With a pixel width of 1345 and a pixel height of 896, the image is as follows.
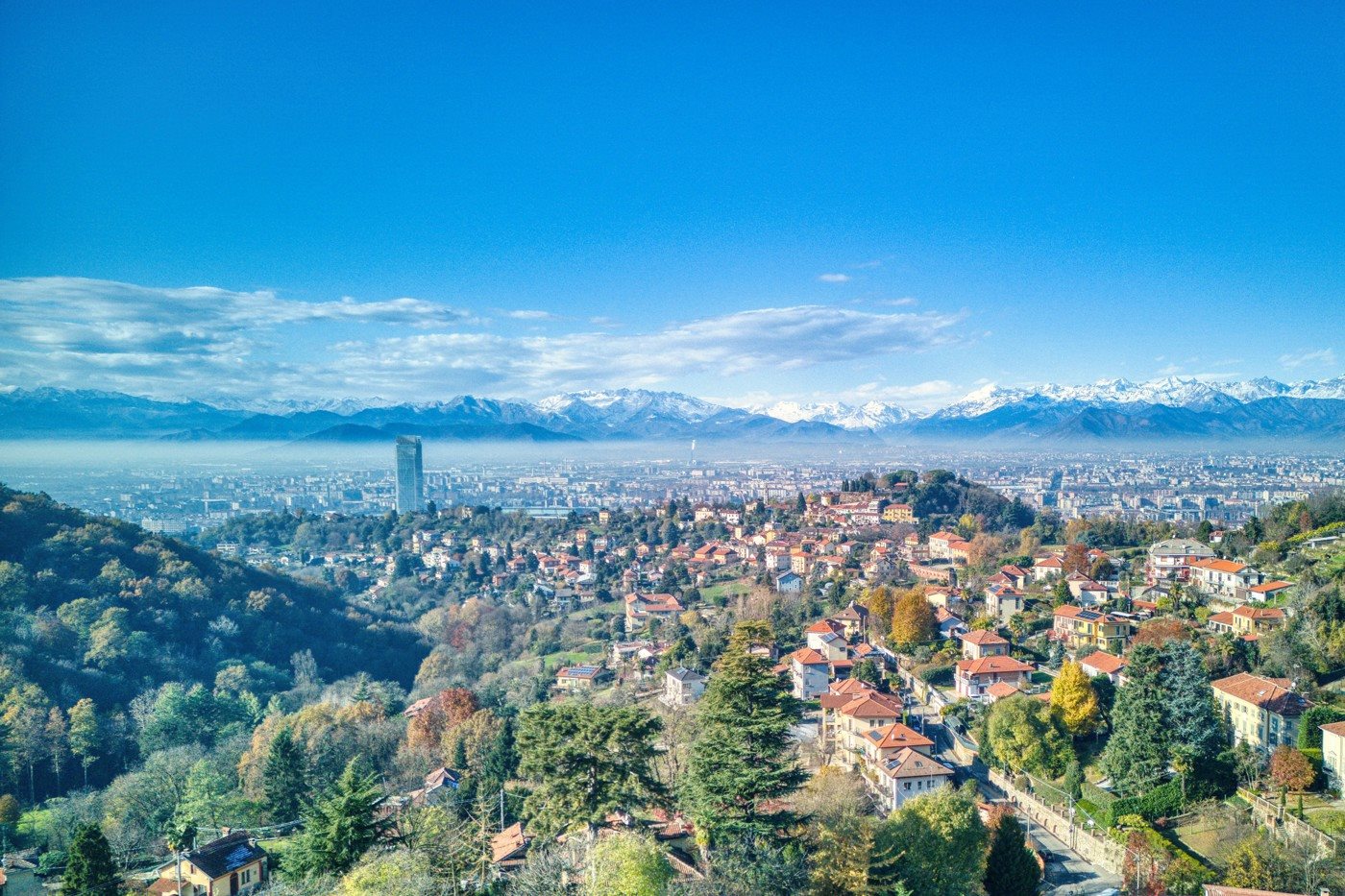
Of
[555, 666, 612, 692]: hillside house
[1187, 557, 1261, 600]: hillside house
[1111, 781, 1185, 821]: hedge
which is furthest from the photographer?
[555, 666, 612, 692]: hillside house

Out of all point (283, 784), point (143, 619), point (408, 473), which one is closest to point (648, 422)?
point (408, 473)

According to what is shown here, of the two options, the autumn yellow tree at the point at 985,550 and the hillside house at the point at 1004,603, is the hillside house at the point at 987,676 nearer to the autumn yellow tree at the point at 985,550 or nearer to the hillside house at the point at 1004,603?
the hillside house at the point at 1004,603

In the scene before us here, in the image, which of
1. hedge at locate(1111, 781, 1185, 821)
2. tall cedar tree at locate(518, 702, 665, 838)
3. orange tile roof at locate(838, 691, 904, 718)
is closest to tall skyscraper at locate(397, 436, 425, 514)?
orange tile roof at locate(838, 691, 904, 718)

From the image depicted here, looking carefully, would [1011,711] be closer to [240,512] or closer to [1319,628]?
[1319,628]

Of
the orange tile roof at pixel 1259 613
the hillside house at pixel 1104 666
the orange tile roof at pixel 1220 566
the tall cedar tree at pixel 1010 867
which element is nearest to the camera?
the tall cedar tree at pixel 1010 867

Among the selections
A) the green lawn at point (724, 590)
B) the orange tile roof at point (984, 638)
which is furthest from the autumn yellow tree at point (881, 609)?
the green lawn at point (724, 590)

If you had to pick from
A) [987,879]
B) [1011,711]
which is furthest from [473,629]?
[987,879]

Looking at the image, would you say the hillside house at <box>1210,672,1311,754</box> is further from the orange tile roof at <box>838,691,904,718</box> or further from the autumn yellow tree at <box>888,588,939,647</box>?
the autumn yellow tree at <box>888,588,939,647</box>
